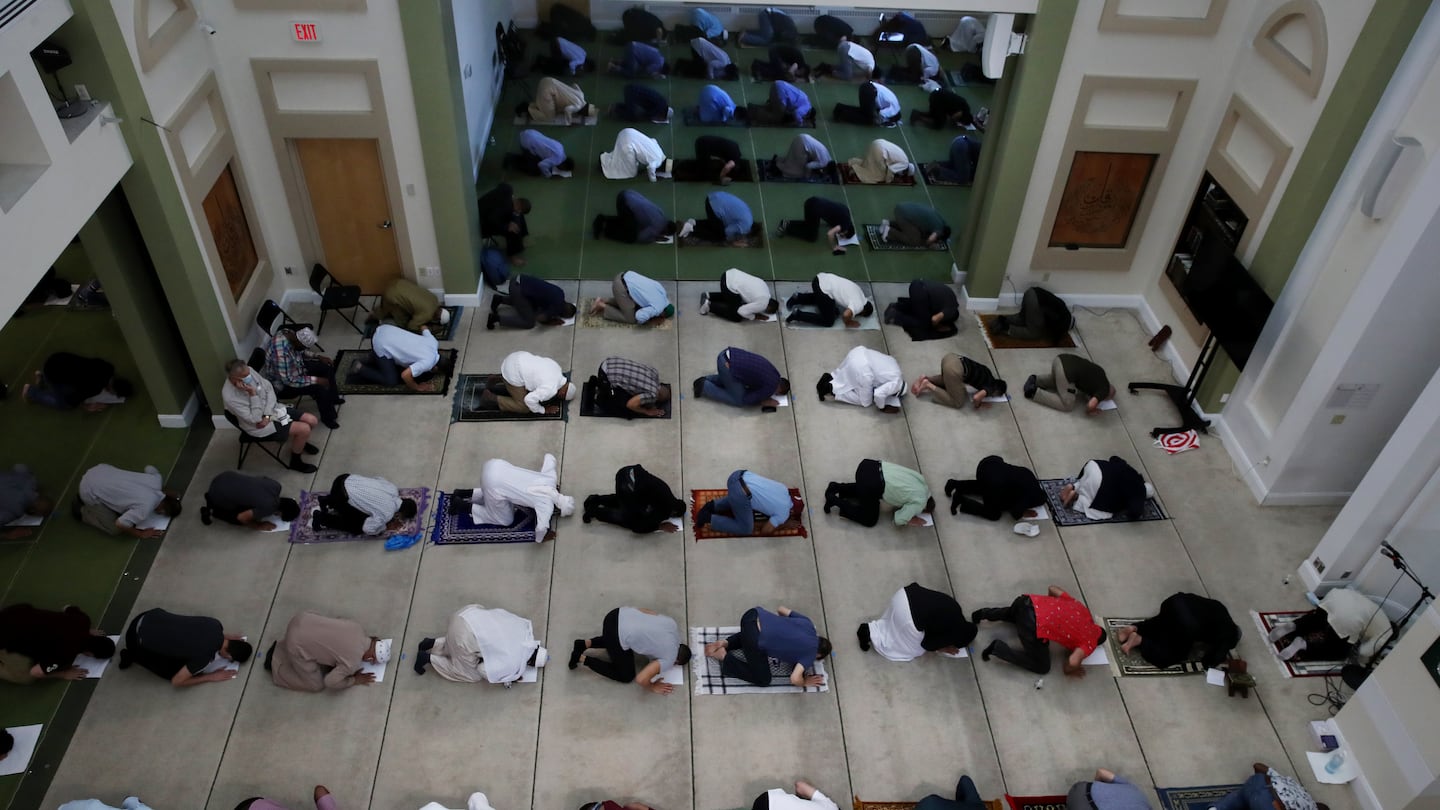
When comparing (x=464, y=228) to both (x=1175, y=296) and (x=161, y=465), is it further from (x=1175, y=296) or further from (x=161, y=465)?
(x=1175, y=296)

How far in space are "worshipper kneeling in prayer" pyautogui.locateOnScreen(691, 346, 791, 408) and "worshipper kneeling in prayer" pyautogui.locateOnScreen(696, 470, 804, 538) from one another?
1302 mm

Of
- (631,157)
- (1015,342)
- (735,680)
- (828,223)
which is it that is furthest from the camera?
(631,157)

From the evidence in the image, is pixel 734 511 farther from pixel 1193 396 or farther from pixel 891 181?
pixel 891 181

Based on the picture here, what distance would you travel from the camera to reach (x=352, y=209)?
408 inches

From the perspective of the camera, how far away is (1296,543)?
28.7ft

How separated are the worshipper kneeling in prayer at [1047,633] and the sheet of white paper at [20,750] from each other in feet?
22.7

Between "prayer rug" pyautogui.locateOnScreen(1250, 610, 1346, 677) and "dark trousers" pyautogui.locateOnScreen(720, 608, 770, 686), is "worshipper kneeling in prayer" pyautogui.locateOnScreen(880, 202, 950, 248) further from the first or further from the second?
"dark trousers" pyautogui.locateOnScreen(720, 608, 770, 686)

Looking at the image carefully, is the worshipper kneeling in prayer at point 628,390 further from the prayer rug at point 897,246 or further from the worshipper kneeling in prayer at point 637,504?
the prayer rug at point 897,246

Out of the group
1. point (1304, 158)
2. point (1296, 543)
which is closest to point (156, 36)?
point (1304, 158)

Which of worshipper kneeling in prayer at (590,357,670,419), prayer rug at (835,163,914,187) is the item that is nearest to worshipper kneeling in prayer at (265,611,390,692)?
worshipper kneeling in prayer at (590,357,670,419)

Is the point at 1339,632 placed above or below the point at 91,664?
above

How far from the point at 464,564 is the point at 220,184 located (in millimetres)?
4416

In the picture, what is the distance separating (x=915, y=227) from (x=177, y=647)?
899 cm

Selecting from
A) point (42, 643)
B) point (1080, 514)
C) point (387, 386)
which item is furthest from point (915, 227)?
point (42, 643)
